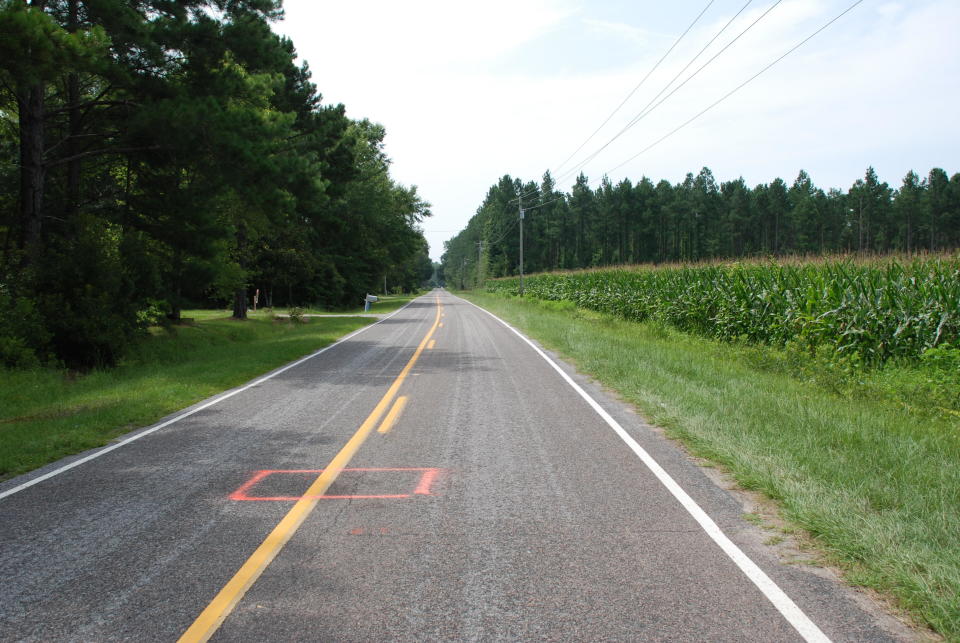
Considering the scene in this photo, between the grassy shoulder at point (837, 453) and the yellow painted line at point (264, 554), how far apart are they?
355 cm

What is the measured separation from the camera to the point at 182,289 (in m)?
19.4

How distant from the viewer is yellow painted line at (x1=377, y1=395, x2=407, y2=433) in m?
7.34

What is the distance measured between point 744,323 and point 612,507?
12609mm

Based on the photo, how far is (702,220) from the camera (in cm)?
9788

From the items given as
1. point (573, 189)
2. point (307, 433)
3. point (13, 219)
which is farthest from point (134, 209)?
point (573, 189)

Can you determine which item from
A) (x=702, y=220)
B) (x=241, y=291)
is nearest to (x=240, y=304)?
(x=241, y=291)

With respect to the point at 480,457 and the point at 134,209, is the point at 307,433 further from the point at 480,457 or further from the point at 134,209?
the point at 134,209

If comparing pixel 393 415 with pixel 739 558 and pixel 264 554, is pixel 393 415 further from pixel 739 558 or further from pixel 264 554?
pixel 739 558

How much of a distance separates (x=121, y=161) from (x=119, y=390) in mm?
10285

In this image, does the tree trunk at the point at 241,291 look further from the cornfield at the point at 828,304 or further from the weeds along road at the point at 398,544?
the weeds along road at the point at 398,544

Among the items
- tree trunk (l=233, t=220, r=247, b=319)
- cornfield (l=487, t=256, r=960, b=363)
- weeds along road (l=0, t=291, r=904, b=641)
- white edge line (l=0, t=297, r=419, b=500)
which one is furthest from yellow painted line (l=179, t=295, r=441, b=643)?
tree trunk (l=233, t=220, r=247, b=319)

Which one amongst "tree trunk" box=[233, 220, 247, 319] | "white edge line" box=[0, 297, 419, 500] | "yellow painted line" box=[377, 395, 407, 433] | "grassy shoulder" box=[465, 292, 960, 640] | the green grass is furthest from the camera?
"tree trunk" box=[233, 220, 247, 319]

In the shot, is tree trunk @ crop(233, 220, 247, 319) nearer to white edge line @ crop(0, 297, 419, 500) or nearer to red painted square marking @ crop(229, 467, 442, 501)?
white edge line @ crop(0, 297, 419, 500)

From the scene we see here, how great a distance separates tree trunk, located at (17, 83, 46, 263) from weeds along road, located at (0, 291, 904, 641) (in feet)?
32.1
